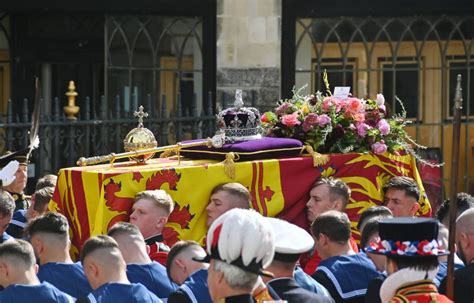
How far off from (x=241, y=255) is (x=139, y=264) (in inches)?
80.1

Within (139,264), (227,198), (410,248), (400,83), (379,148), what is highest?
(400,83)

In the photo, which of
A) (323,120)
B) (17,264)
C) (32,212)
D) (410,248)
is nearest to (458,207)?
(323,120)

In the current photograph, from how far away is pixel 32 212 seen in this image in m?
8.72

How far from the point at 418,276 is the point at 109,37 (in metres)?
9.03

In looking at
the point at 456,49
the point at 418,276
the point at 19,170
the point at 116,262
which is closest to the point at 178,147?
the point at 19,170

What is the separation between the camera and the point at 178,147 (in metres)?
8.37

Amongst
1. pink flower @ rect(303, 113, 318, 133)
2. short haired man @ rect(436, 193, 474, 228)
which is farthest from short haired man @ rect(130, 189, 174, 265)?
short haired man @ rect(436, 193, 474, 228)

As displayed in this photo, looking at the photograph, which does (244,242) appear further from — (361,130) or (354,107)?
(354,107)

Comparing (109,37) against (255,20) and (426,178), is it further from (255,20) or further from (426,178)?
(426,178)

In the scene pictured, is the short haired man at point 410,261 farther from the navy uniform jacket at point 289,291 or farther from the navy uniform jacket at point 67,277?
the navy uniform jacket at point 67,277

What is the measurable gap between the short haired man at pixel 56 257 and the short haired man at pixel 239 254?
6.57 ft

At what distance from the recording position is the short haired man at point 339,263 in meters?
6.92

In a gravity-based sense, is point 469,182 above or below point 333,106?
below

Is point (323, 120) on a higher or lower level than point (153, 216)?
higher
